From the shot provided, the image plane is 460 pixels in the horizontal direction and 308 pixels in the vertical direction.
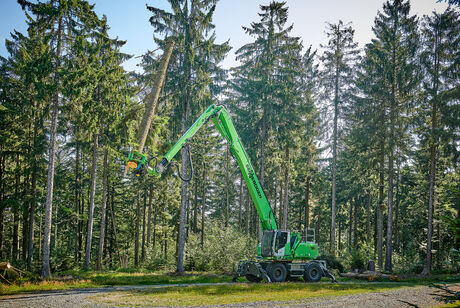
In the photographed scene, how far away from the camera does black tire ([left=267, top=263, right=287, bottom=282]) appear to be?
1653cm

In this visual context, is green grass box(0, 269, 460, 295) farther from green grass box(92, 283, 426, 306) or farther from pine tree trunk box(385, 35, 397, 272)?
pine tree trunk box(385, 35, 397, 272)

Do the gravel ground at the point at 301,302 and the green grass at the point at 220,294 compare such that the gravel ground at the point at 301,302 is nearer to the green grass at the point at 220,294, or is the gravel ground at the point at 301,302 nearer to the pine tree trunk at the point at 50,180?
the green grass at the point at 220,294

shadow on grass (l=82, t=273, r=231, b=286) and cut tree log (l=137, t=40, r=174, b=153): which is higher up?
cut tree log (l=137, t=40, r=174, b=153)

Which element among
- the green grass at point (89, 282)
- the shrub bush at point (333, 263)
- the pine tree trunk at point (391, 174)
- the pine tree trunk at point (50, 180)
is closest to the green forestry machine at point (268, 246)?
the green grass at point (89, 282)

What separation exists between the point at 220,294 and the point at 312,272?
6677 mm

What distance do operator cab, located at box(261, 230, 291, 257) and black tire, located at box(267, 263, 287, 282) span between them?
72 cm

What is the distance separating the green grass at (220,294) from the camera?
11.1m

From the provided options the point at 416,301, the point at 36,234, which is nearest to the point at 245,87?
the point at 416,301

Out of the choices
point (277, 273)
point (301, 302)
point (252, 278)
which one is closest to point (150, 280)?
point (252, 278)

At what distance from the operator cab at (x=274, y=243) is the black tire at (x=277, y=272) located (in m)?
0.72

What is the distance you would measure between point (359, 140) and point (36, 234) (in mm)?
36595

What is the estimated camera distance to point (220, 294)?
12.7m

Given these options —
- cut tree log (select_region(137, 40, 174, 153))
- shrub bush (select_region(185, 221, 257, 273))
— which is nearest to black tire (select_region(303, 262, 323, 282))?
shrub bush (select_region(185, 221, 257, 273))

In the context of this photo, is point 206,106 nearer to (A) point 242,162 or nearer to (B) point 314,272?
(A) point 242,162
